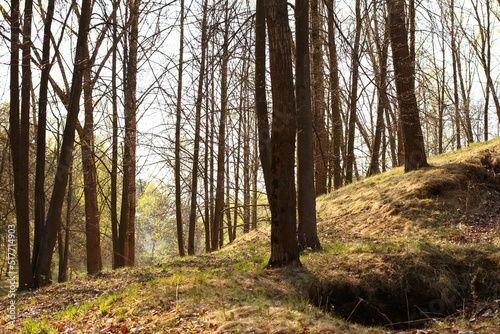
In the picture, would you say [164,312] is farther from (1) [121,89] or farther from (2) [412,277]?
(1) [121,89]

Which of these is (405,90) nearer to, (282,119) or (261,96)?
(261,96)

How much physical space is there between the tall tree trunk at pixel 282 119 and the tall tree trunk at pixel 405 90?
18.4ft

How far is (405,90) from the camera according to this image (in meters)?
11.3

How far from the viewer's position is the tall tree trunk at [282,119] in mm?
6617

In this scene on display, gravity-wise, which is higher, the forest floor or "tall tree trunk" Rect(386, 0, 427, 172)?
"tall tree trunk" Rect(386, 0, 427, 172)

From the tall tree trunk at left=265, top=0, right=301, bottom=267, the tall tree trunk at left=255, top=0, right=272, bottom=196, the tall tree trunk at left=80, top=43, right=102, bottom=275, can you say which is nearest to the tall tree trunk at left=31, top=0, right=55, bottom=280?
the tall tree trunk at left=80, top=43, right=102, bottom=275

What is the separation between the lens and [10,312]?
22.4 feet

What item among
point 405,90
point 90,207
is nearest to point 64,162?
point 90,207

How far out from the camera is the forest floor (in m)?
4.96

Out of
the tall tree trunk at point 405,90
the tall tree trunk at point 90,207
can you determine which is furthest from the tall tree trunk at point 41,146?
the tall tree trunk at point 405,90

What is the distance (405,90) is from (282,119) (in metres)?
6.21

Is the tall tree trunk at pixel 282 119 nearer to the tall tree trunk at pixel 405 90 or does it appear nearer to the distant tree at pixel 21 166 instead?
the tall tree trunk at pixel 405 90

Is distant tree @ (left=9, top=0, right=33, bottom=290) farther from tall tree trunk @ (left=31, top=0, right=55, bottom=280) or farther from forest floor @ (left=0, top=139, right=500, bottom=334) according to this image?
forest floor @ (left=0, top=139, right=500, bottom=334)

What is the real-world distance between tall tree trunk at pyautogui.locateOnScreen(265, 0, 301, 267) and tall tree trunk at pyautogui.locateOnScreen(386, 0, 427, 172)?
5599 millimetres
